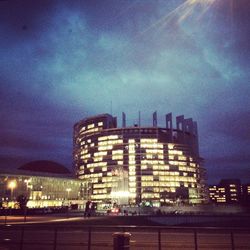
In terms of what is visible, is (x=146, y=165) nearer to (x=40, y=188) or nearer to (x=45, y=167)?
(x=45, y=167)

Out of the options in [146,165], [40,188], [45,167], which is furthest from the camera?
[146,165]

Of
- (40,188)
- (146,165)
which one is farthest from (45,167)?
(146,165)

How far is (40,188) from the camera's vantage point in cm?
13225

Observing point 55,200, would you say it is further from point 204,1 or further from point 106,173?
point 204,1

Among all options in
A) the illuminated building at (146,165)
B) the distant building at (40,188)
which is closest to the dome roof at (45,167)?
the illuminated building at (146,165)

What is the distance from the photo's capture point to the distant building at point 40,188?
11856 cm

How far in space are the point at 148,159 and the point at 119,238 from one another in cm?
17949

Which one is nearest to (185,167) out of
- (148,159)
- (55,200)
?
(148,159)

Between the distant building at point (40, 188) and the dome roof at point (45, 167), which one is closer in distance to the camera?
the distant building at point (40, 188)

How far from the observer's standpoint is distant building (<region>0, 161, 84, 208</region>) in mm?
118562

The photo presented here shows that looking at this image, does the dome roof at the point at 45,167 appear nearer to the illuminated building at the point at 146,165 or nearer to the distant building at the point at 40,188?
the illuminated building at the point at 146,165

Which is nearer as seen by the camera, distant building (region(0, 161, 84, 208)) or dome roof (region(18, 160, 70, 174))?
distant building (region(0, 161, 84, 208))

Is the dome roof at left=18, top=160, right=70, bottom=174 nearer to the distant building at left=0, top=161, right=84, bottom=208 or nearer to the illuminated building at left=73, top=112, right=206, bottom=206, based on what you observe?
the illuminated building at left=73, top=112, right=206, bottom=206

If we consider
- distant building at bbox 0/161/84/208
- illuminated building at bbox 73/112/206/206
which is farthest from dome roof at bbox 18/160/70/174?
distant building at bbox 0/161/84/208
